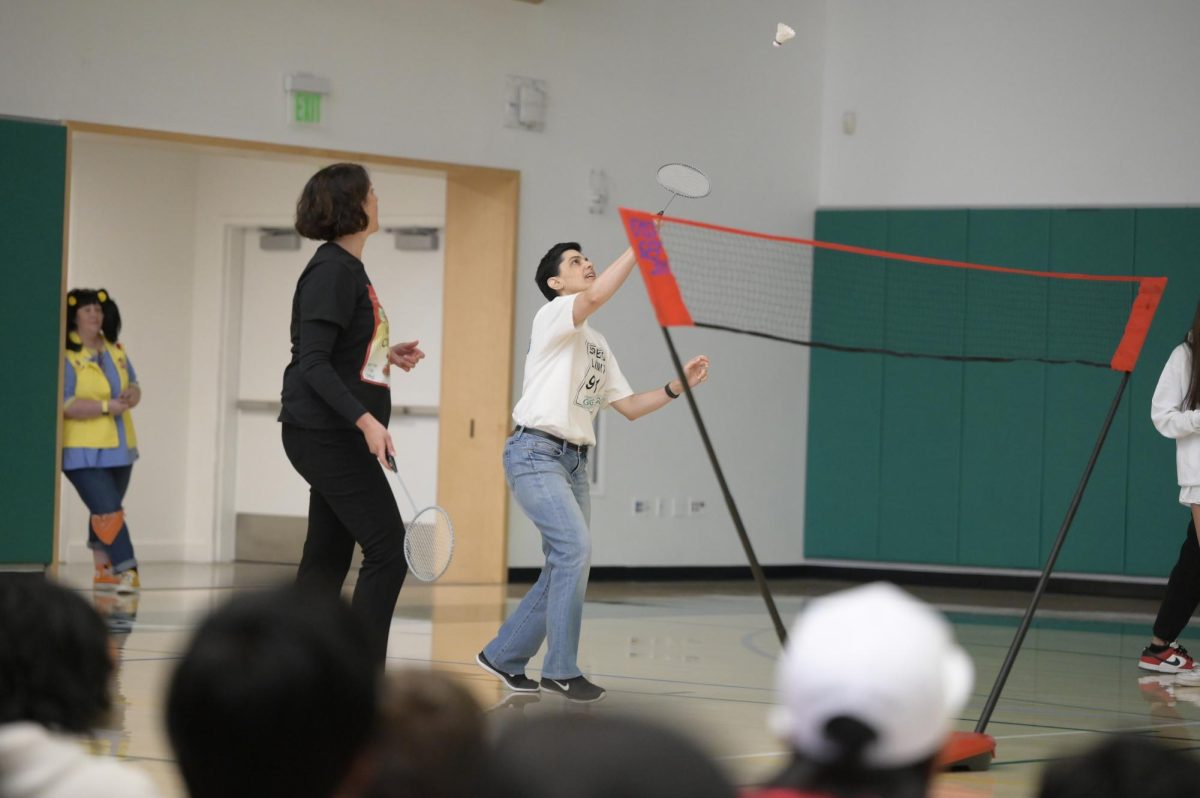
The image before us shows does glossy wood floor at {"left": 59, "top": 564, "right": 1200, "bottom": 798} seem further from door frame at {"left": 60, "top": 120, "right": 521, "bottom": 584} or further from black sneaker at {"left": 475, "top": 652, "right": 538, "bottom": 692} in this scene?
door frame at {"left": 60, "top": 120, "right": 521, "bottom": 584}

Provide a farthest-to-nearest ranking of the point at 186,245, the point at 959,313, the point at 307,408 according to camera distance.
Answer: the point at 186,245, the point at 959,313, the point at 307,408

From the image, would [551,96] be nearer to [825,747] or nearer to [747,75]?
[747,75]

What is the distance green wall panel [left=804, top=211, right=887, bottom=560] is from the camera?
505 inches

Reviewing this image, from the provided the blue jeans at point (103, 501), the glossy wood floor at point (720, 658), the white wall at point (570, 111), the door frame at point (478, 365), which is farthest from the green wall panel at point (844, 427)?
the blue jeans at point (103, 501)

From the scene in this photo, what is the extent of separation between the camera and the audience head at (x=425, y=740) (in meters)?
1.49

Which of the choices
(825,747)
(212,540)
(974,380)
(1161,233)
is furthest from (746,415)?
(825,747)

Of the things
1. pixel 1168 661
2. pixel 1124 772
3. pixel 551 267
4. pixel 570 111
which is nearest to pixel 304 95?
pixel 570 111

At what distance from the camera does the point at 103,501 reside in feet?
31.2

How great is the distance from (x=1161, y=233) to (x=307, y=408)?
8.84 meters

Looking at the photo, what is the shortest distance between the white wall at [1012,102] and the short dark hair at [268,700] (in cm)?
1164

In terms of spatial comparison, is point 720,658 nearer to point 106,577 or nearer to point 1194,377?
point 1194,377

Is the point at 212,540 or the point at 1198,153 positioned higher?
the point at 1198,153

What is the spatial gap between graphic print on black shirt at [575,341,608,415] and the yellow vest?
4857 mm

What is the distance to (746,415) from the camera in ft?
41.9
